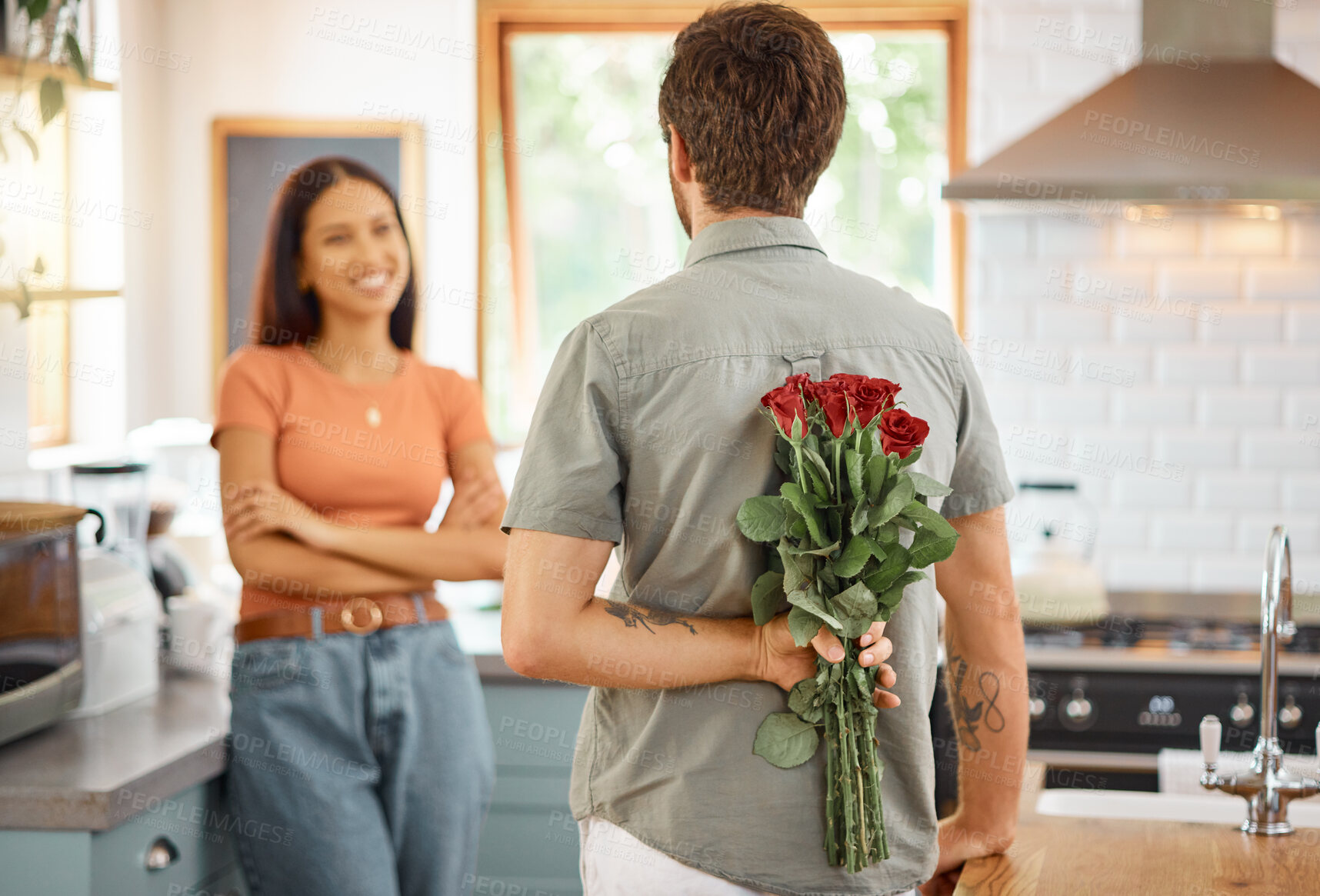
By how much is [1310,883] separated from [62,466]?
105 inches

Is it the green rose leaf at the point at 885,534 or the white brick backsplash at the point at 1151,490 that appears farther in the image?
the white brick backsplash at the point at 1151,490

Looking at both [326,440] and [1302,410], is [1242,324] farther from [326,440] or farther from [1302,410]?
[326,440]

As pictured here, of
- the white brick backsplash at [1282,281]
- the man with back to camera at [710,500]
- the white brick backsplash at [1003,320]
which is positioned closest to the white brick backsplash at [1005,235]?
the white brick backsplash at [1003,320]

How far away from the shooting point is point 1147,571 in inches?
126

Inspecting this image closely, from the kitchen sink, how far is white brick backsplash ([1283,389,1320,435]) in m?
1.62

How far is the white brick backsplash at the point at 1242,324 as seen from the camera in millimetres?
3127

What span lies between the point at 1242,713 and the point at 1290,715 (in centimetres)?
9

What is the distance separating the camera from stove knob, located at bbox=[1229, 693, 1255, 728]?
2492 mm

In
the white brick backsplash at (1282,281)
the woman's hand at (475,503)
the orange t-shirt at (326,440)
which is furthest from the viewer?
the white brick backsplash at (1282,281)

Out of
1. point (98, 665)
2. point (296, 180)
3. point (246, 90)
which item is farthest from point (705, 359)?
point (246, 90)

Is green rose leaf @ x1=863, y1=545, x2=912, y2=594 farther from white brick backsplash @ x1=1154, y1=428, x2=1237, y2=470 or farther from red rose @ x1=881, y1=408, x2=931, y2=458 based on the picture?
white brick backsplash @ x1=1154, y1=428, x2=1237, y2=470

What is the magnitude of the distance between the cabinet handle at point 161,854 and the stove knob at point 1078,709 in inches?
66.5

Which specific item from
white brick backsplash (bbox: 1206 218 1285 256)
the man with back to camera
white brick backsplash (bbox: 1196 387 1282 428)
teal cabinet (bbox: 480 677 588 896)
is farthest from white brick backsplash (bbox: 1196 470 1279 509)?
the man with back to camera

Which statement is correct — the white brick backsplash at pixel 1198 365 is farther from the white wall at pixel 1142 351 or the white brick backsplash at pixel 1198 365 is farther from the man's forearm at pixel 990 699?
the man's forearm at pixel 990 699
